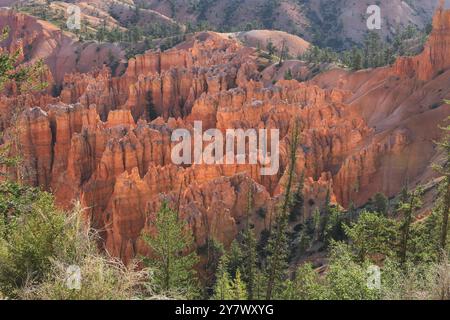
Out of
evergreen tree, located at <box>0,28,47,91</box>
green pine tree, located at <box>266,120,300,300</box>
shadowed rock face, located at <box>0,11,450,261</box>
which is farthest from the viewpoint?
shadowed rock face, located at <box>0,11,450,261</box>

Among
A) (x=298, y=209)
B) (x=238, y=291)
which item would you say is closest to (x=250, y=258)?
(x=238, y=291)

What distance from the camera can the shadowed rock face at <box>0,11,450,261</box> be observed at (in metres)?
35.1

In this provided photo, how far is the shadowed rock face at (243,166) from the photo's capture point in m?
35.1

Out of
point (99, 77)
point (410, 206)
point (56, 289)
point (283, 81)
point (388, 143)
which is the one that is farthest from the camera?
point (99, 77)

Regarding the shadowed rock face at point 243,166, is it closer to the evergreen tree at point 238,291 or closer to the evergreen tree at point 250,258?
the evergreen tree at point 250,258

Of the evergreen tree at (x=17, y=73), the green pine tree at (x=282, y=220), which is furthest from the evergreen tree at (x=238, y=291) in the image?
the evergreen tree at (x=17, y=73)

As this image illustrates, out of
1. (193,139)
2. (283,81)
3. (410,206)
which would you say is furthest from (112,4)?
(410,206)

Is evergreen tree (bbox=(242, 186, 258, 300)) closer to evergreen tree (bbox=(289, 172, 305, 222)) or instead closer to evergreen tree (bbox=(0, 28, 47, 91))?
evergreen tree (bbox=(0, 28, 47, 91))

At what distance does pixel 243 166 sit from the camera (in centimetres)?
3881

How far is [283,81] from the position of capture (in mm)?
55875

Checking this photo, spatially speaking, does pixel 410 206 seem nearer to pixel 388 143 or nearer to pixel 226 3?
pixel 388 143

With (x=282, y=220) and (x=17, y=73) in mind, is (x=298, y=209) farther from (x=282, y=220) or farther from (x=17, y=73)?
(x=17, y=73)

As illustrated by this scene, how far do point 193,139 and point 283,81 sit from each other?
16.1 metres

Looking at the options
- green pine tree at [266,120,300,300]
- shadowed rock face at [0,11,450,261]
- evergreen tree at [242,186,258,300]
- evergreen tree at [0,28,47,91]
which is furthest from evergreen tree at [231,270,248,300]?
shadowed rock face at [0,11,450,261]
